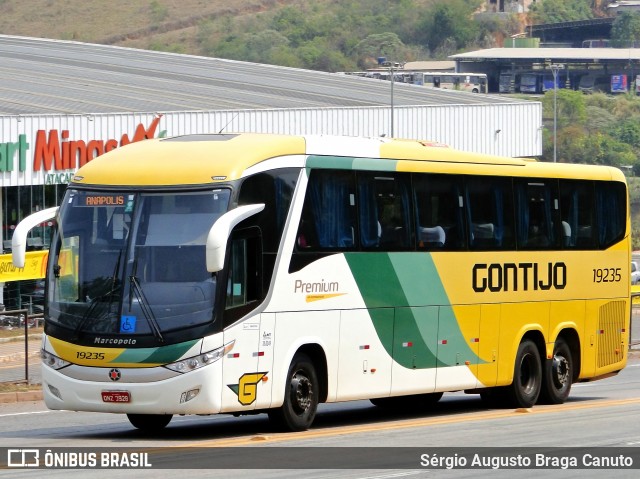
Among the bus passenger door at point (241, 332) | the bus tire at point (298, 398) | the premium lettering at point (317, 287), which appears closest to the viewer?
the bus passenger door at point (241, 332)

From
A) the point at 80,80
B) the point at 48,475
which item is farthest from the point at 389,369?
the point at 80,80

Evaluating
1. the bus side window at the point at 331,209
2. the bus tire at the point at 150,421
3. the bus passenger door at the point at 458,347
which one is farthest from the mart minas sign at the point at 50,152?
the bus tire at the point at 150,421

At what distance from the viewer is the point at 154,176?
53.9ft

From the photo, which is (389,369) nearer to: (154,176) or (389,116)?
(154,176)

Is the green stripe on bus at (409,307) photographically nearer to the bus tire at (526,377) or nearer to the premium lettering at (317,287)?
the premium lettering at (317,287)

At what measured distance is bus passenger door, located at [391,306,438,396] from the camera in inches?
741

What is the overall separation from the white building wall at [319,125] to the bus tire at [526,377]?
21.1 metres

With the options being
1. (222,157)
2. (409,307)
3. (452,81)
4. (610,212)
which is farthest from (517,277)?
(452,81)

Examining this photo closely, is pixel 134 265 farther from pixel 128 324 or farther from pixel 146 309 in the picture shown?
pixel 128 324

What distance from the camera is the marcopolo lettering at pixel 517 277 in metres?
20.4

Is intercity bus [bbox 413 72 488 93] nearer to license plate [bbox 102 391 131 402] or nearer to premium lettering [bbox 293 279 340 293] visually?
premium lettering [bbox 293 279 340 293]

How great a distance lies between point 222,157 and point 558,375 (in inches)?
→ 308

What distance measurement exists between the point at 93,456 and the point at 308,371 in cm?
351

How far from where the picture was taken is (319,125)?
4991cm
